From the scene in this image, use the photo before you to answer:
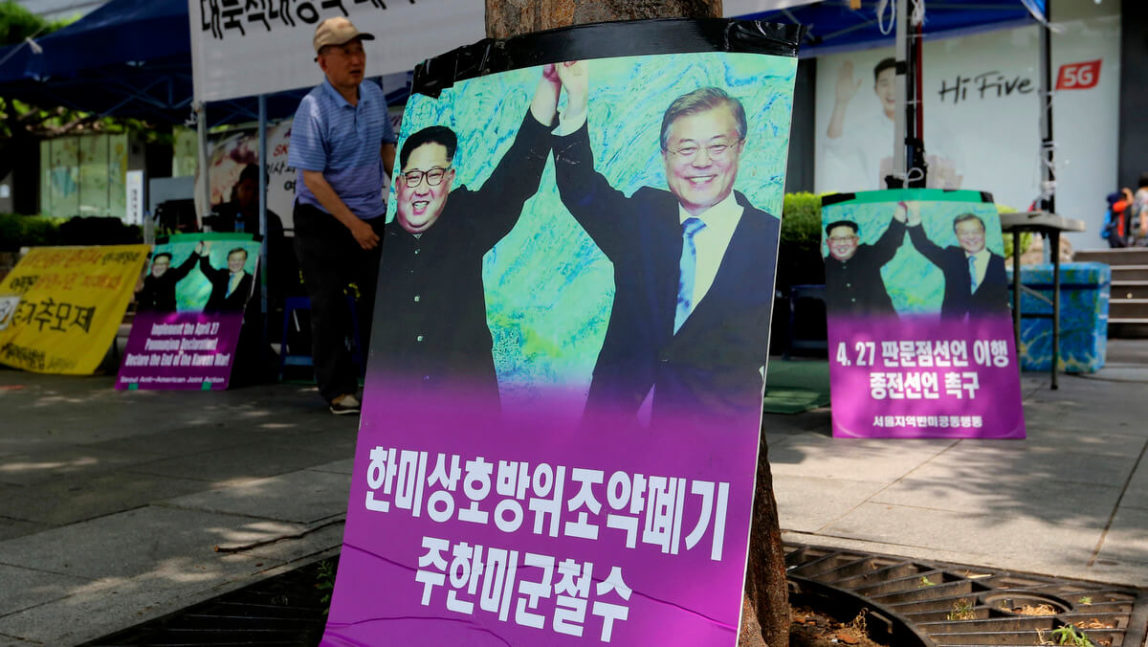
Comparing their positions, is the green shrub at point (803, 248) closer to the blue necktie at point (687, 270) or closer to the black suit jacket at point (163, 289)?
the black suit jacket at point (163, 289)

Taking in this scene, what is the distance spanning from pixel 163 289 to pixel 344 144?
2574 mm

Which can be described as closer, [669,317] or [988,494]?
[669,317]

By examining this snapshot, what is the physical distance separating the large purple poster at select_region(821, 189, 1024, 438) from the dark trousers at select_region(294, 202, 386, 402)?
275 cm

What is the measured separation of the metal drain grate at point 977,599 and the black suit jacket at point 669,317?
971mm

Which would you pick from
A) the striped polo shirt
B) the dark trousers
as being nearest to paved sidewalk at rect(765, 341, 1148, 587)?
the dark trousers

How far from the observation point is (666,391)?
1.95 metres

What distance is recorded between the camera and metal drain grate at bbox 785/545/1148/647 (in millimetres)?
2510

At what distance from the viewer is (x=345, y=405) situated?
20.1 ft

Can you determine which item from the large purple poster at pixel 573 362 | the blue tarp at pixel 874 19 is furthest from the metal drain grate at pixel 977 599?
the blue tarp at pixel 874 19

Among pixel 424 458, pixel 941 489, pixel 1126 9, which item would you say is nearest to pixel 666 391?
pixel 424 458

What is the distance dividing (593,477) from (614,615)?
26 centimetres

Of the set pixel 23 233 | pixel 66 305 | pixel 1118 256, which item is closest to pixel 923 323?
pixel 66 305

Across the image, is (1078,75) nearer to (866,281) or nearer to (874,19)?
(874,19)

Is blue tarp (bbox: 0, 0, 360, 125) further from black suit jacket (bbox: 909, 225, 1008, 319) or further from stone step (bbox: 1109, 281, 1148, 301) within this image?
stone step (bbox: 1109, 281, 1148, 301)
